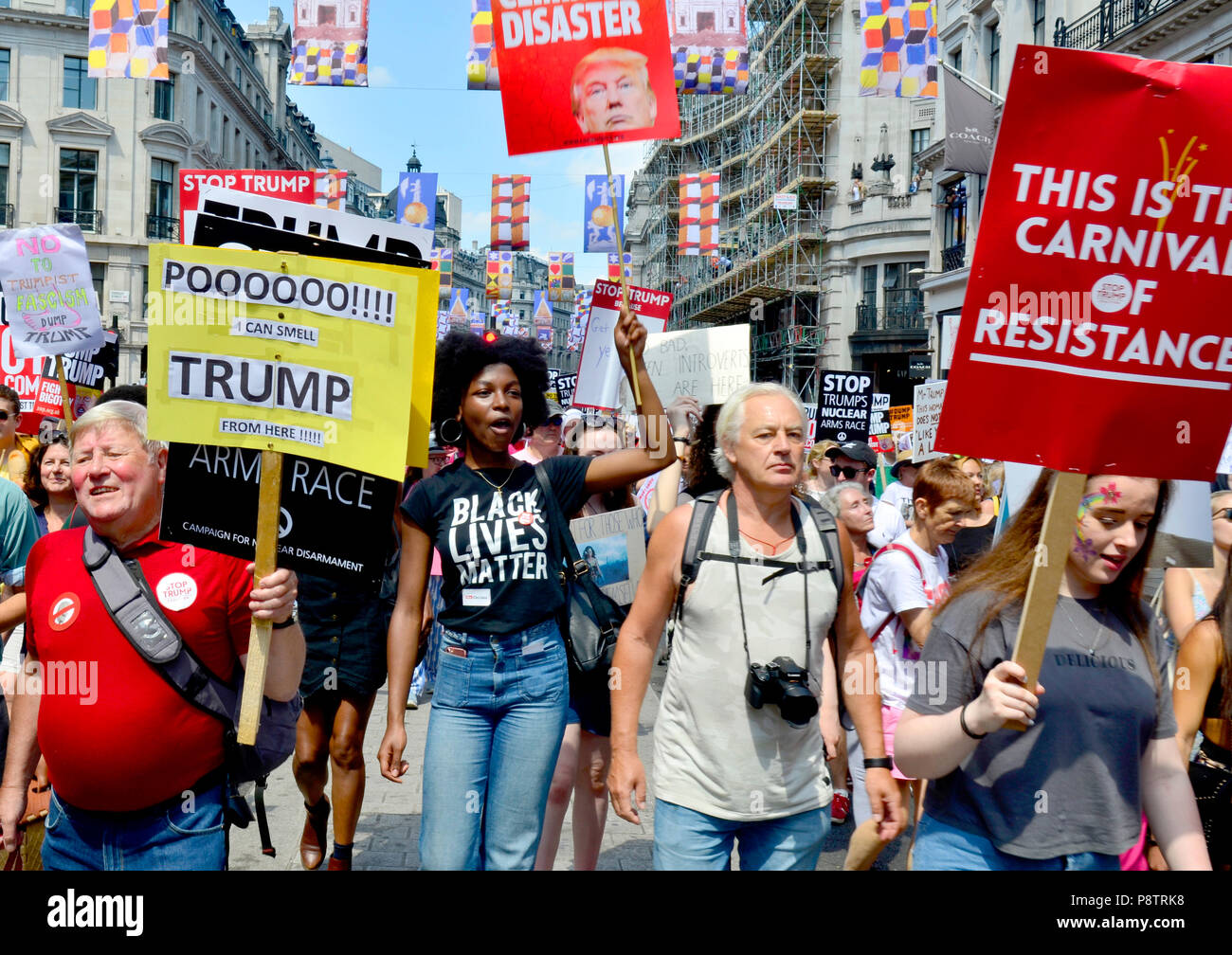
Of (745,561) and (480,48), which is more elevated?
(480,48)

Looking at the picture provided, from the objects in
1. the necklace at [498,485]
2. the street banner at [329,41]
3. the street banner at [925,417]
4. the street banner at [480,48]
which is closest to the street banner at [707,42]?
the street banner at [480,48]

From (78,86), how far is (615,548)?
45939mm

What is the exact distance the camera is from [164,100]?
147 ft

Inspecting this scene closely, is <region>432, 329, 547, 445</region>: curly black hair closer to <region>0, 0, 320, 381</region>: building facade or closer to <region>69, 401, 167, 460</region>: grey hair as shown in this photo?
<region>69, 401, 167, 460</region>: grey hair

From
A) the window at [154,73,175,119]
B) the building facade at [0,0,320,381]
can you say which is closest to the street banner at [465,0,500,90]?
the building facade at [0,0,320,381]

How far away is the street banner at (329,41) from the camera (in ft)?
41.3

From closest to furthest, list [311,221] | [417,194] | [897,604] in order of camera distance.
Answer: [311,221]
[897,604]
[417,194]

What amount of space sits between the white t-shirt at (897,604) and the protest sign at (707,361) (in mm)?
2252

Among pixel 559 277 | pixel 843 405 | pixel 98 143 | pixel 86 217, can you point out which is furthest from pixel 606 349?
pixel 98 143

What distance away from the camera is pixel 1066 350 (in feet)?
8.07

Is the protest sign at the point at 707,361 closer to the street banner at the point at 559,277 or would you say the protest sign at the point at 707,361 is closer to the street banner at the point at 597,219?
the street banner at the point at 597,219

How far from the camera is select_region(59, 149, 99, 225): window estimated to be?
4325 cm

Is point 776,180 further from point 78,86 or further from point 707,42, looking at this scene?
point 707,42

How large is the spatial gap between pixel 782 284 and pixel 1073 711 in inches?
1698
